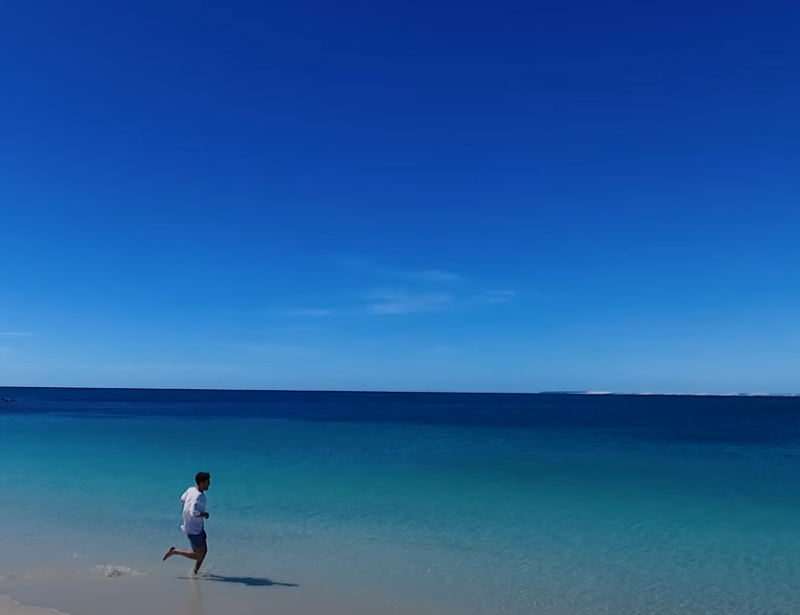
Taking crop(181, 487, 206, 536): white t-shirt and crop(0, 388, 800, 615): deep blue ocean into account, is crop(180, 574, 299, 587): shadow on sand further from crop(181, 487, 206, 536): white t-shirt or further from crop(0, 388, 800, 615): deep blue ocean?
crop(181, 487, 206, 536): white t-shirt

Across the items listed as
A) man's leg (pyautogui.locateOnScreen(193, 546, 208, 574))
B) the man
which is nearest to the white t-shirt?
the man

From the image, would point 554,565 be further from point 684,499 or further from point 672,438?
point 672,438

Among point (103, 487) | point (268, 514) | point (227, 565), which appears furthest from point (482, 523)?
point (103, 487)

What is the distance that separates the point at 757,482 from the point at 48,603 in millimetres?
20120

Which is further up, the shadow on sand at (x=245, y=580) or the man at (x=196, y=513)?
the man at (x=196, y=513)

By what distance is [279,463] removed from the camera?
2291 centimetres

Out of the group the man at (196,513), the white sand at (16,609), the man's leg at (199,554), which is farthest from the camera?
the man's leg at (199,554)

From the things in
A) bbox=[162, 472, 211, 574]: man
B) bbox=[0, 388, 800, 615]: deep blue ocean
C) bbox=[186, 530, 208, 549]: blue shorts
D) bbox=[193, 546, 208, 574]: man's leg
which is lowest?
bbox=[0, 388, 800, 615]: deep blue ocean

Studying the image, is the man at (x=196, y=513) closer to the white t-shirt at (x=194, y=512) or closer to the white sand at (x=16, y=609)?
the white t-shirt at (x=194, y=512)

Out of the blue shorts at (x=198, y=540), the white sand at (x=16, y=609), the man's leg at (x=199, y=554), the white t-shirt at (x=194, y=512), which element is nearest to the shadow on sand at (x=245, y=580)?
the man's leg at (x=199, y=554)

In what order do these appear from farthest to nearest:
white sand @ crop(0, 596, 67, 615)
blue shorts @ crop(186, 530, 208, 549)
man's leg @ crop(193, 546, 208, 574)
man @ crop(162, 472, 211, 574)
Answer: man's leg @ crop(193, 546, 208, 574) < blue shorts @ crop(186, 530, 208, 549) < man @ crop(162, 472, 211, 574) < white sand @ crop(0, 596, 67, 615)

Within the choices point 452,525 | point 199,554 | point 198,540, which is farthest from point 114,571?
point 452,525

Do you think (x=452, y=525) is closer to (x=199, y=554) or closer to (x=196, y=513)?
(x=199, y=554)

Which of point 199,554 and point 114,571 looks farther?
point 114,571
